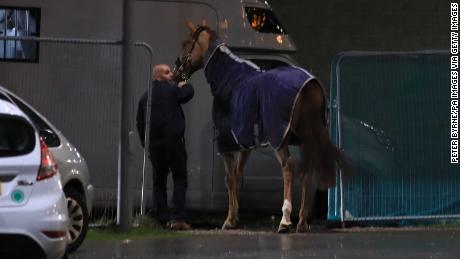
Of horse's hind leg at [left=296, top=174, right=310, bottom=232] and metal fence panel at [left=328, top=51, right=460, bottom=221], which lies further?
metal fence panel at [left=328, top=51, right=460, bottom=221]

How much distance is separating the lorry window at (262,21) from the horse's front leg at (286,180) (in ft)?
6.52

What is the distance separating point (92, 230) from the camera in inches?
431

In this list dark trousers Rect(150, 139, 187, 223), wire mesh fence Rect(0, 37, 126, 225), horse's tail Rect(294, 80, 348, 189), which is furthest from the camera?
dark trousers Rect(150, 139, 187, 223)

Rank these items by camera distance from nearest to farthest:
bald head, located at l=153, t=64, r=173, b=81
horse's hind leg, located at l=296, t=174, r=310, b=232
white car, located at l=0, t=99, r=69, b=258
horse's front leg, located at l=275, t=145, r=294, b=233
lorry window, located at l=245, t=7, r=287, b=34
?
white car, located at l=0, t=99, r=69, b=258, horse's front leg, located at l=275, t=145, r=294, b=233, horse's hind leg, located at l=296, t=174, r=310, b=232, bald head, located at l=153, t=64, r=173, b=81, lorry window, located at l=245, t=7, r=287, b=34

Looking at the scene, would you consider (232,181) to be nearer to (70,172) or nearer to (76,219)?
(76,219)

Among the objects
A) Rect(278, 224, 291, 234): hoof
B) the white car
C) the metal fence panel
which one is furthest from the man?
the white car

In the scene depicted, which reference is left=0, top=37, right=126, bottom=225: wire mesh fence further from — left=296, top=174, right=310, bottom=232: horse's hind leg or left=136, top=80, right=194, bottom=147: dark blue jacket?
left=296, top=174, right=310, bottom=232: horse's hind leg

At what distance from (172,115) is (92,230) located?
171cm

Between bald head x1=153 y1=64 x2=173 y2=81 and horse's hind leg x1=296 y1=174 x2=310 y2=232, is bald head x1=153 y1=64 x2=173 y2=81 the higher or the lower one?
the higher one

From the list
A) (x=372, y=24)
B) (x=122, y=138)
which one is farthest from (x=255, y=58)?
(x=372, y=24)

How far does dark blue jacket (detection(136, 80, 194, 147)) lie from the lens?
36.8ft

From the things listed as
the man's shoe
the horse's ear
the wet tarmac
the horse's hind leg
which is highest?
the horse's ear

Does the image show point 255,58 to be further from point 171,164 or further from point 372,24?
point 372,24

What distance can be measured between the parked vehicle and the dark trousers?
201 cm
